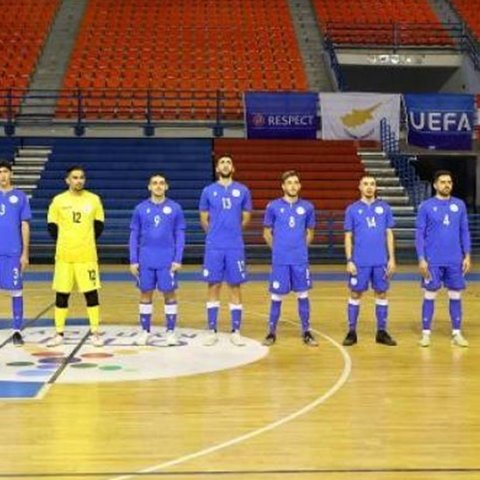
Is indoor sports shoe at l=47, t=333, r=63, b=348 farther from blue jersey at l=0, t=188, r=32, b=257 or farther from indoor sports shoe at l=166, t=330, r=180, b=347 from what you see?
indoor sports shoe at l=166, t=330, r=180, b=347

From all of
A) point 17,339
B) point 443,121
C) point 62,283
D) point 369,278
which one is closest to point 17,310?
point 17,339

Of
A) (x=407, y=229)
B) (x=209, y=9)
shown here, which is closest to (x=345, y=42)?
(x=209, y=9)

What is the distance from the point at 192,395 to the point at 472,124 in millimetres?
13441

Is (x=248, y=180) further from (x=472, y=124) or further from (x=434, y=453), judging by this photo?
(x=434, y=453)

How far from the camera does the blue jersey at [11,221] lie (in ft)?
26.8

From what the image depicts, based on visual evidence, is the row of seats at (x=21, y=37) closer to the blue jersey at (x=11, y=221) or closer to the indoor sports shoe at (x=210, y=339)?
the blue jersey at (x=11, y=221)

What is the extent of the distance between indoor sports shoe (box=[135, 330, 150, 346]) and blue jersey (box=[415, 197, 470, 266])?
2.78 meters

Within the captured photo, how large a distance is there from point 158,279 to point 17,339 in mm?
1500

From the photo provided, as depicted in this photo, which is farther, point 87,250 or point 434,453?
point 87,250

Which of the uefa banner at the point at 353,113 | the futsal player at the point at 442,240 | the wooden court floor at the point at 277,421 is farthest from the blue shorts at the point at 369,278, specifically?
the uefa banner at the point at 353,113

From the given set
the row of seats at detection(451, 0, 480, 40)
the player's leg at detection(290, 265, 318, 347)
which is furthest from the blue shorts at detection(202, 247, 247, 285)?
the row of seats at detection(451, 0, 480, 40)

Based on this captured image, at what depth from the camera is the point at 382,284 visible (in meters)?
8.27

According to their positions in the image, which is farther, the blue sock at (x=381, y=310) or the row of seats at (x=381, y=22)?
the row of seats at (x=381, y=22)

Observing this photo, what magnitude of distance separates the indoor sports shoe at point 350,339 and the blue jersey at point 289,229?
2.91 ft
